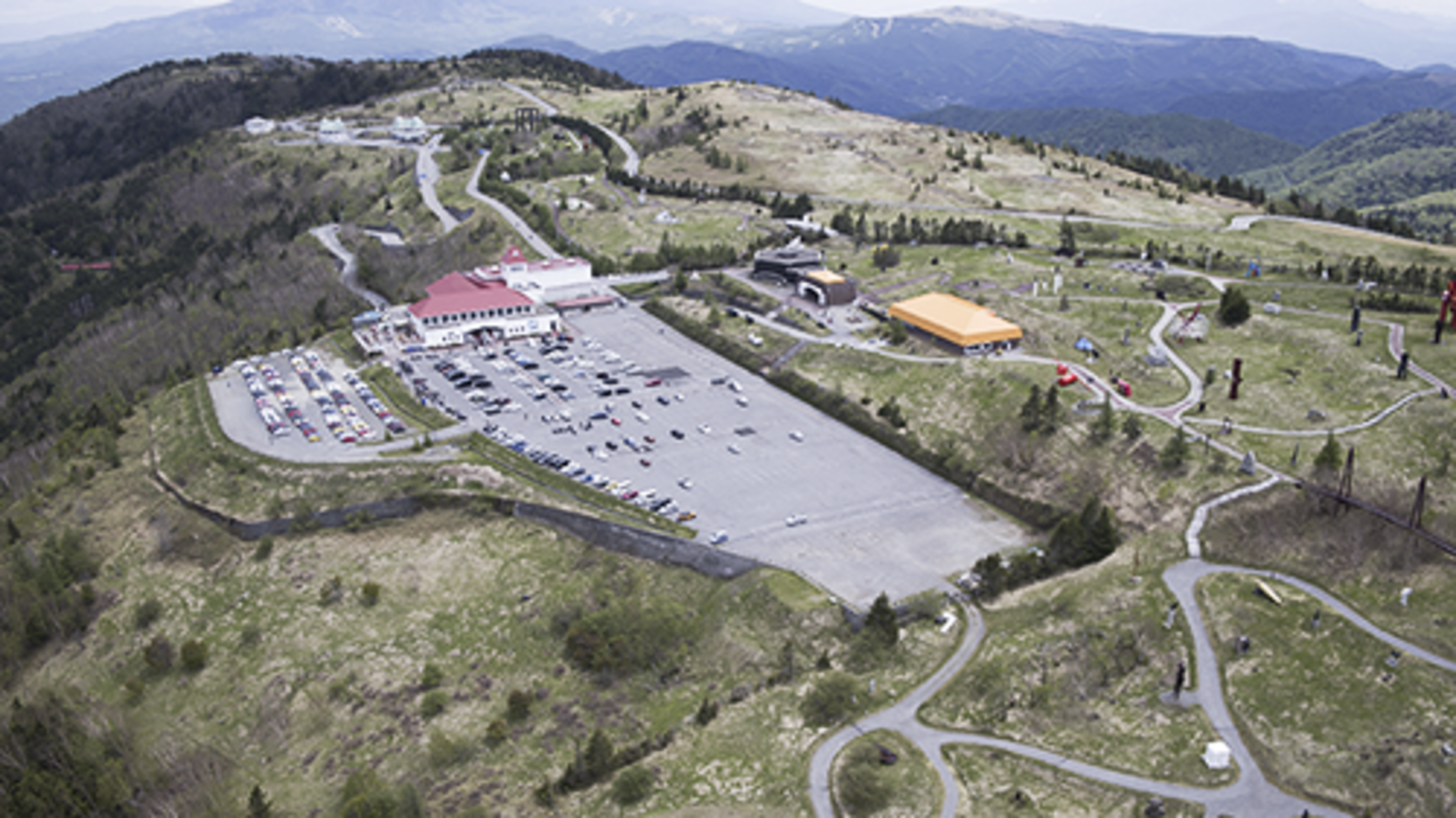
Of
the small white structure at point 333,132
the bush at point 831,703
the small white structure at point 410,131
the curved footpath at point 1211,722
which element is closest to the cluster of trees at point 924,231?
the curved footpath at point 1211,722

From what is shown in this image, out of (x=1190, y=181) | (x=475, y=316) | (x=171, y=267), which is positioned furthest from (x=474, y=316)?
(x=1190, y=181)

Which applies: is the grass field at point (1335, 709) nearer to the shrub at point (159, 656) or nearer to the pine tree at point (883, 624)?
the pine tree at point (883, 624)

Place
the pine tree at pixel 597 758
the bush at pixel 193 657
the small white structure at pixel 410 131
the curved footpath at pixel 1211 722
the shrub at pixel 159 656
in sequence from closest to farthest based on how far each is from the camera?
the curved footpath at pixel 1211 722
the pine tree at pixel 597 758
the bush at pixel 193 657
the shrub at pixel 159 656
the small white structure at pixel 410 131

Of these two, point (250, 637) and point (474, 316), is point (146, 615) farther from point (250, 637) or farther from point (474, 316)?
point (474, 316)

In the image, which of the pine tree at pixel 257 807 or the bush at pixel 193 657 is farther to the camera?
the bush at pixel 193 657

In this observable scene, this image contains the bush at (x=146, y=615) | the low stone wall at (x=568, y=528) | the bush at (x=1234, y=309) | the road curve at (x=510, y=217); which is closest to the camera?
the low stone wall at (x=568, y=528)

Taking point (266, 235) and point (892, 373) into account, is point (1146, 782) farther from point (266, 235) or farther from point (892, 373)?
point (266, 235)

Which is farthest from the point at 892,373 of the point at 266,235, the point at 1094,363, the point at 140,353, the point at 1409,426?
the point at 266,235
